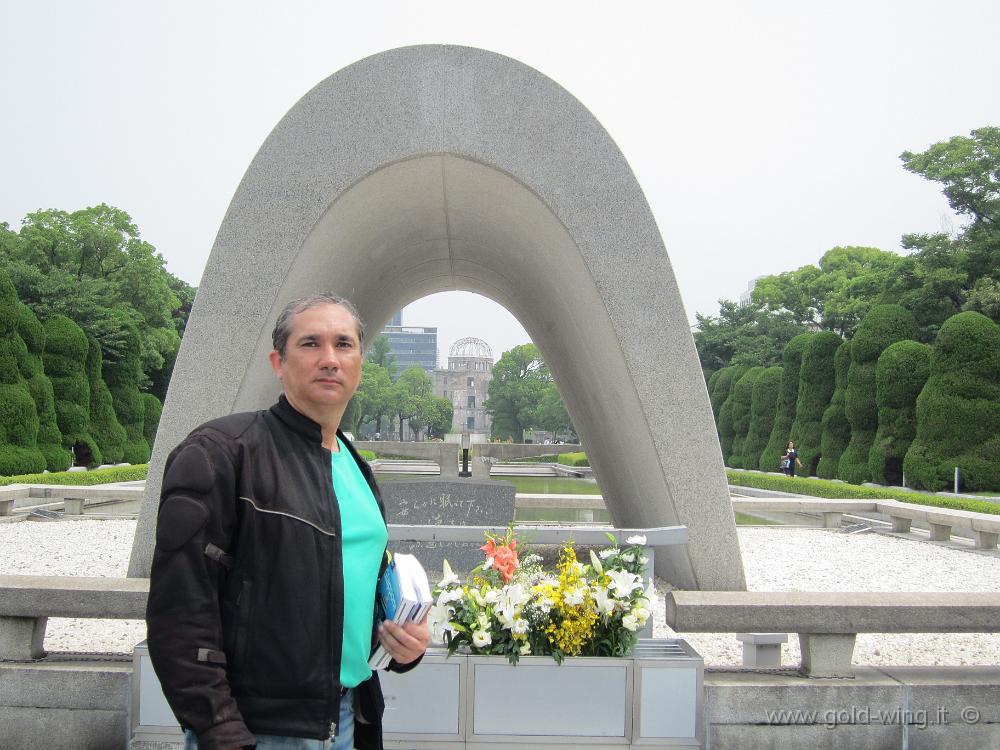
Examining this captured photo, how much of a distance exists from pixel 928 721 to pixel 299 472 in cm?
310

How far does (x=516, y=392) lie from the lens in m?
60.0

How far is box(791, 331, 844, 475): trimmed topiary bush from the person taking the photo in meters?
24.6

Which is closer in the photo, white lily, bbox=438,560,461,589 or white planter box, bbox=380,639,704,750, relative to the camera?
white lily, bbox=438,560,461,589

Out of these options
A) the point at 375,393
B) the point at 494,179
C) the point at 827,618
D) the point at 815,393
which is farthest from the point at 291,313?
the point at 375,393

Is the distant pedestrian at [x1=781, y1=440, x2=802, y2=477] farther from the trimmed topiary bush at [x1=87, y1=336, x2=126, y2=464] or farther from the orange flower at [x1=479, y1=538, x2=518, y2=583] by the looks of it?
the orange flower at [x1=479, y1=538, x2=518, y2=583]

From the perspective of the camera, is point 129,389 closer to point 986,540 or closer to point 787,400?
point 787,400

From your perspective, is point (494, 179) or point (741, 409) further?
point (741, 409)

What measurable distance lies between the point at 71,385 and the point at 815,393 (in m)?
21.1

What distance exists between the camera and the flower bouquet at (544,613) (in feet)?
10.5

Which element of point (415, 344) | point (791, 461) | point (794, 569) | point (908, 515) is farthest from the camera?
point (415, 344)

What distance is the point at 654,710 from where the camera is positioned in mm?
3277

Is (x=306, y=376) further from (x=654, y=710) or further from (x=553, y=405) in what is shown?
(x=553, y=405)

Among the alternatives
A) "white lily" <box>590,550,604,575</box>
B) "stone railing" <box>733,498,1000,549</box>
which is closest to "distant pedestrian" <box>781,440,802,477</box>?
"stone railing" <box>733,498,1000,549</box>

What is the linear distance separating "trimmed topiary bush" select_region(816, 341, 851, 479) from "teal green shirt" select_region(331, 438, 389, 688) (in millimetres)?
23235
